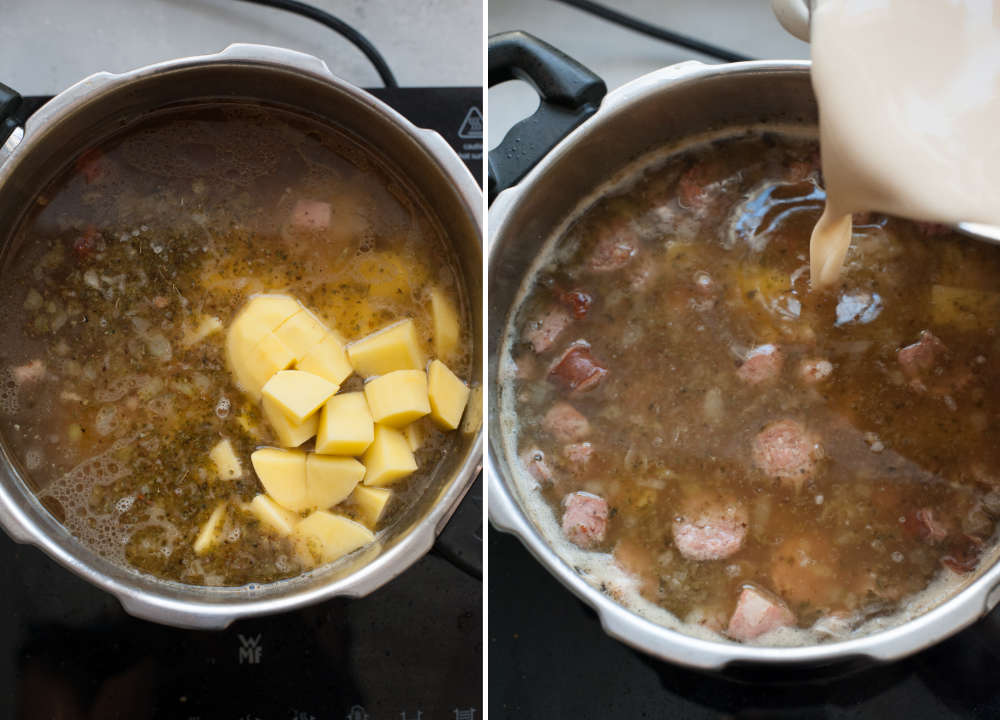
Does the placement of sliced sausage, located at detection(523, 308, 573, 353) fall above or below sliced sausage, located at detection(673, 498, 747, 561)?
above

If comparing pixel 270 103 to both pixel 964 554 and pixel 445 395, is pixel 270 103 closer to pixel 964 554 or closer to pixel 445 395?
pixel 445 395

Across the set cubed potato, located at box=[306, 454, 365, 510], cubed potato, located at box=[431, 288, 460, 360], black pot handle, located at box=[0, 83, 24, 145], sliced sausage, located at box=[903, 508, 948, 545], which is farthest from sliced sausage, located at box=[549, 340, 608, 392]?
black pot handle, located at box=[0, 83, 24, 145]

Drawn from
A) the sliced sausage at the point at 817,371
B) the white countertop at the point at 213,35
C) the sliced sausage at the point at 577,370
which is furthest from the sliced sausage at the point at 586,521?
the white countertop at the point at 213,35

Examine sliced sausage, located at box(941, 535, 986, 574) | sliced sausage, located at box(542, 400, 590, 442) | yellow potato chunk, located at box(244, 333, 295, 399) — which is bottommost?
sliced sausage, located at box(941, 535, 986, 574)

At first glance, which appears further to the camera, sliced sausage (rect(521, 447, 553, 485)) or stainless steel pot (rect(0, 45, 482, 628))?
sliced sausage (rect(521, 447, 553, 485))

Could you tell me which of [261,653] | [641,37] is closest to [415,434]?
[261,653]

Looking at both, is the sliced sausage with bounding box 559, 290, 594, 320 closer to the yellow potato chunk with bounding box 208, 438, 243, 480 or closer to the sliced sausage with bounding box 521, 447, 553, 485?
the sliced sausage with bounding box 521, 447, 553, 485
